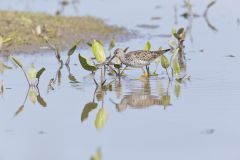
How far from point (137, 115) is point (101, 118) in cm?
46

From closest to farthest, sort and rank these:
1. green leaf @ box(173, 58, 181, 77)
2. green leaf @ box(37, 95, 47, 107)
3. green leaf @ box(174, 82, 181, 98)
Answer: green leaf @ box(37, 95, 47, 107), green leaf @ box(174, 82, 181, 98), green leaf @ box(173, 58, 181, 77)

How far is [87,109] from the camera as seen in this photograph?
10.0 metres

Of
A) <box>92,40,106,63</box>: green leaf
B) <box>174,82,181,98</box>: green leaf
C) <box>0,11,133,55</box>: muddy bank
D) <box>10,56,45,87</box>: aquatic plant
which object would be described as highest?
<box>0,11,133,55</box>: muddy bank

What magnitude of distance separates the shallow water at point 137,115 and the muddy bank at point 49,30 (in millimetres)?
667

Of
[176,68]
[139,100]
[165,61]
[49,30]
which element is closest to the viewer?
[139,100]

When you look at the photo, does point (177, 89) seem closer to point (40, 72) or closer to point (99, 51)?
point (99, 51)

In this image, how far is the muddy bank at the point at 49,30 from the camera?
14955 millimetres

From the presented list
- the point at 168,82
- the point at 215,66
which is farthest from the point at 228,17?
the point at 168,82

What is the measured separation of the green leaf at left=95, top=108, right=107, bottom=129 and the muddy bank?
4.89m

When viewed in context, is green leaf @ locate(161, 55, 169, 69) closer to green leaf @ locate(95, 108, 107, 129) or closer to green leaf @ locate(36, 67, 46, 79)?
green leaf @ locate(36, 67, 46, 79)

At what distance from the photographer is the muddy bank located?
15.0 metres

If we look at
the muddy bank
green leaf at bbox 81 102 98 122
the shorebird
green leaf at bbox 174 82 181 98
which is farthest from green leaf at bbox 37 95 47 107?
the muddy bank

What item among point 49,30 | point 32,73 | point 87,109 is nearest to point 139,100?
point 87,109

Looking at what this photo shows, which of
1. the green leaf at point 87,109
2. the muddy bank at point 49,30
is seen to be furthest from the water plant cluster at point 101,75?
the muddy bank at point 49,30
